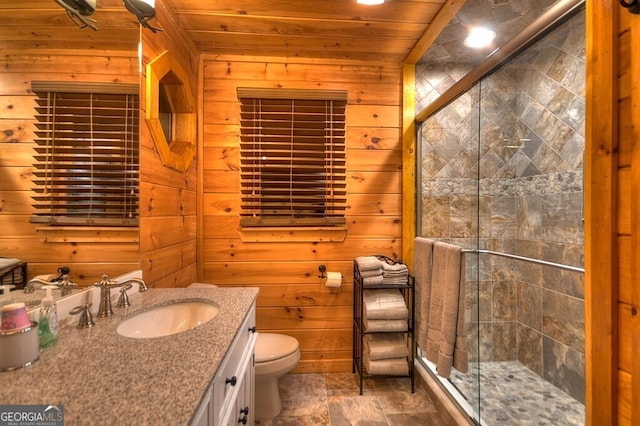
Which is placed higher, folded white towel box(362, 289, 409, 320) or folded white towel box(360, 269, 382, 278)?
folded white towel box(360, 269, 382, 278)

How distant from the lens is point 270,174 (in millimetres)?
2049

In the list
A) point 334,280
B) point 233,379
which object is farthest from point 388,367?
point 233,379

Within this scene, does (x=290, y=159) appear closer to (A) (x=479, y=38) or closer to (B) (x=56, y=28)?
(B) (x=56, y=28)

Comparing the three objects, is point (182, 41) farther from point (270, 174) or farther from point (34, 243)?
point (34, 243)

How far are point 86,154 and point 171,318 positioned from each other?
0.75 metres

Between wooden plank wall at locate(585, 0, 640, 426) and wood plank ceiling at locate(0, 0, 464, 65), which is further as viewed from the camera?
wood plank ceiling at locate(0, 0, 464, 65)

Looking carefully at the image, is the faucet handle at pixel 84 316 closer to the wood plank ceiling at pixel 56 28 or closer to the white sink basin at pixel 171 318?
the white sink basin at pixel 171 318

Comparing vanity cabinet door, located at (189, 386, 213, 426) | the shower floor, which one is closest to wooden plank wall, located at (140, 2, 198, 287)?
vanity cabinet door, located at (189, 386, 213, 426)

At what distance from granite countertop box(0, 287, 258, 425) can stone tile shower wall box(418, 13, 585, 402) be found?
5.91 ft

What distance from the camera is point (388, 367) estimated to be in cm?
179

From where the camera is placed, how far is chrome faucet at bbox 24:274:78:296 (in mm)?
846

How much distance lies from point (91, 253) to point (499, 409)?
7.77 feet

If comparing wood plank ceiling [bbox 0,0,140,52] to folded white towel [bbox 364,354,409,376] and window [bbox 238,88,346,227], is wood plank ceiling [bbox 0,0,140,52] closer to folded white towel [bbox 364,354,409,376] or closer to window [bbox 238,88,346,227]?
window [bbox 238,88,346,227]

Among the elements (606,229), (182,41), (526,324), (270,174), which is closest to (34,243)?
(270,174)
